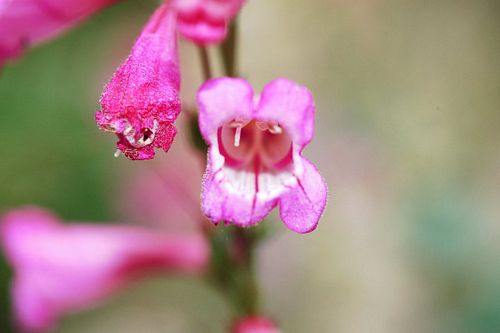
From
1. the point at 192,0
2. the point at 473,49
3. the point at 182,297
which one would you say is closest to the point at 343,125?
the point at 473,49

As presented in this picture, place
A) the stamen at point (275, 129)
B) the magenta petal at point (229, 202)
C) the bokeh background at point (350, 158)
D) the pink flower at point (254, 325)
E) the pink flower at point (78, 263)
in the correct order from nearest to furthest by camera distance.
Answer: the magenta petal at point (229, 202) < the stamen at point (275, 129) < the pink flower at point (254, 325) < the pink flower at point (78, 263) < the bokeh background at point (350, 158)

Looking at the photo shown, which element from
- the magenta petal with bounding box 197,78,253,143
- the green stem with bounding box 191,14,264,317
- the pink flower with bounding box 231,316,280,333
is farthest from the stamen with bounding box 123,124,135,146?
the pink flower with bounding box 231,316,280,333

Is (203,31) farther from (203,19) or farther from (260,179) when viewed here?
(260,179)

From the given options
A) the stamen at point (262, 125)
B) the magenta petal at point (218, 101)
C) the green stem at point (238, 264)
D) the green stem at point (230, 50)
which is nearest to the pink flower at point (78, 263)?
the green stem at point (238, 264)

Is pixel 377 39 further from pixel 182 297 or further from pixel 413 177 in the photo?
pixel 182 297

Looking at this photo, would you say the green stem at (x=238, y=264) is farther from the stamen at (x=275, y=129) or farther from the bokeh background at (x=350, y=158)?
the bokeh background at (x=350, y=158)

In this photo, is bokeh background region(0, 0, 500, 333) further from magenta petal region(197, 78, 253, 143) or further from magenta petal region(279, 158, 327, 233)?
magenta petal region(197, 78, 253, 143)

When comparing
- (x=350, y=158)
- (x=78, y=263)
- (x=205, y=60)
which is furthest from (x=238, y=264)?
(x=350, y=158)
